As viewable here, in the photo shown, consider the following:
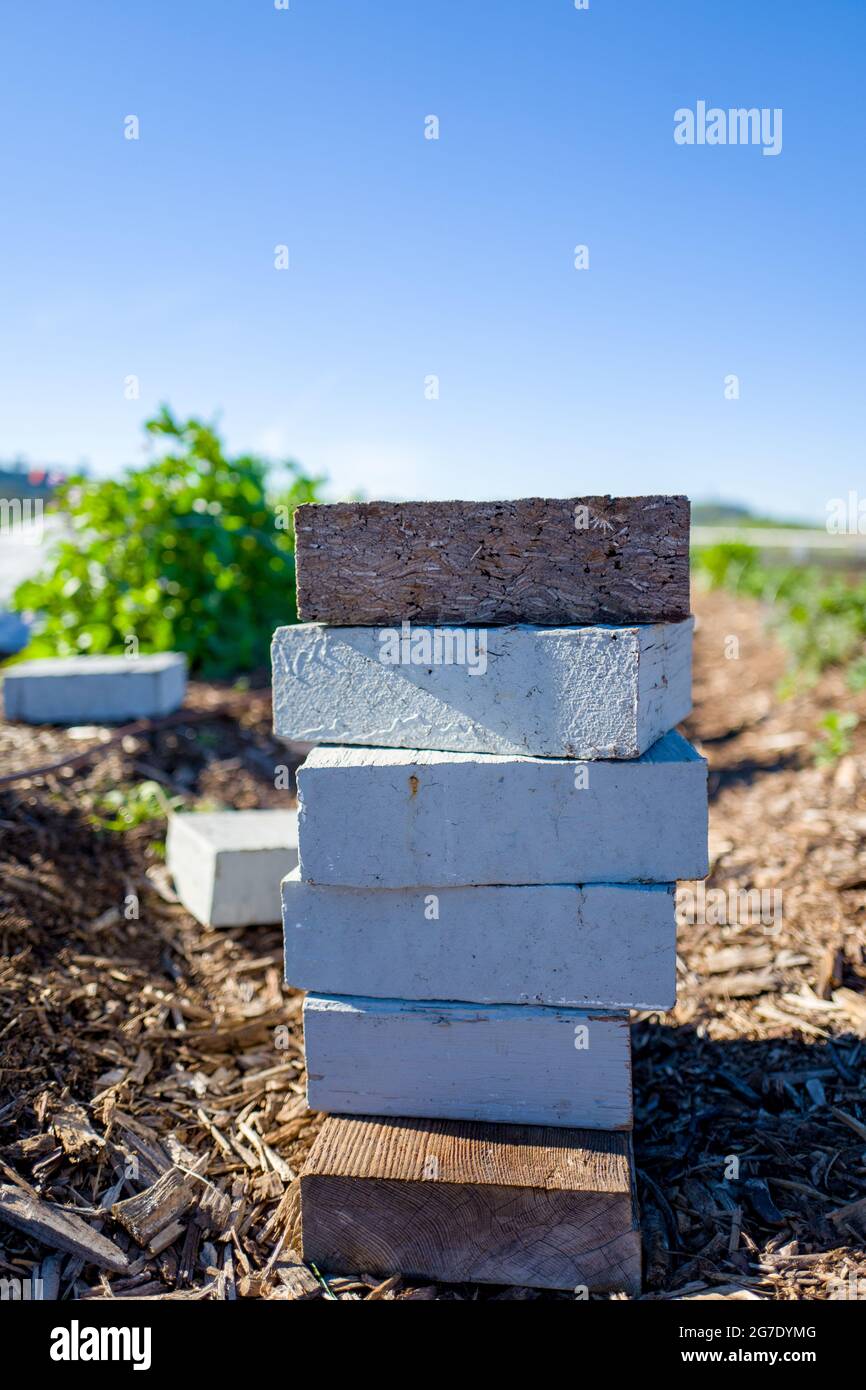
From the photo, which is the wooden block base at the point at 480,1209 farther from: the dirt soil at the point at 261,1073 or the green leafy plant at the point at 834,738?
the green leafy plant at the point at 834,738

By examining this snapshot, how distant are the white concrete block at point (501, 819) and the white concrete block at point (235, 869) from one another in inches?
67.3

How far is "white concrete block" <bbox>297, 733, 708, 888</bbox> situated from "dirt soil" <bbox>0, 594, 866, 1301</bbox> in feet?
3.70

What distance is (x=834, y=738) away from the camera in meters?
7.13

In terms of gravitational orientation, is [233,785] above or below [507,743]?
below

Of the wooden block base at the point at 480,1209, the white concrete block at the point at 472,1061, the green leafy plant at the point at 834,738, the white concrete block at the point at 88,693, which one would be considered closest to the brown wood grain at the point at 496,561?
the white concrete block at the point at 472,1061

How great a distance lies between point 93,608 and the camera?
8195mm

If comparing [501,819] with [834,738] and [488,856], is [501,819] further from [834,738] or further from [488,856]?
[834,738]

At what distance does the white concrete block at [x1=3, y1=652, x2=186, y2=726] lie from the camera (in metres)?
6.81

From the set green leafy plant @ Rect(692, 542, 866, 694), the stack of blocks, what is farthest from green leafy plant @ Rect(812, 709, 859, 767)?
the stack of blocks

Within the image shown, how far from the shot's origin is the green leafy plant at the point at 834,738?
22.9 ft

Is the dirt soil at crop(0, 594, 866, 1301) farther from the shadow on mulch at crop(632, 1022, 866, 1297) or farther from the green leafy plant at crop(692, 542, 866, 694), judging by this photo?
the green leafy plant at crop(692, 542, 866, 694)
